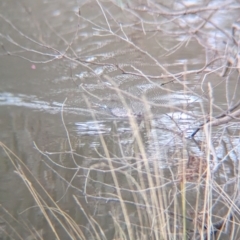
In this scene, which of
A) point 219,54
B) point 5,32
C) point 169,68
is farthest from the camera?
point 5,32

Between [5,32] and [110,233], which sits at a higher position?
[5,32]

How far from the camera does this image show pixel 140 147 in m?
1.98

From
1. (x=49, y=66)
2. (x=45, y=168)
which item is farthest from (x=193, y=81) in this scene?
(x=45, y=168)

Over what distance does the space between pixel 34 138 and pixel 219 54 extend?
1.65 m

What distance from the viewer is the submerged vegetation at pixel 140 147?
2312 millimetres

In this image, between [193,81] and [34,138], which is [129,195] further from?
[193,81]

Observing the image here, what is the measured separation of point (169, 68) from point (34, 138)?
68.2 inches

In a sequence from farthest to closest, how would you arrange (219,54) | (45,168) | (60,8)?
(60,8) < (45,168) < (219,54)

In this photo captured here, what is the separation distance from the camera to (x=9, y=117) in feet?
13.8

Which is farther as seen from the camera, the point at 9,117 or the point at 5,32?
the point at 5,32

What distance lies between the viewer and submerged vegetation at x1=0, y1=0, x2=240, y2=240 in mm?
2312

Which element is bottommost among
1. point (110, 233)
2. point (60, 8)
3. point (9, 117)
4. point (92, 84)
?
point (110, 233)

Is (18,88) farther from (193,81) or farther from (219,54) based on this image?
(219,54)

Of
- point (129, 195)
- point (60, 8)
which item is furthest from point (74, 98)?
point (60, 8)
